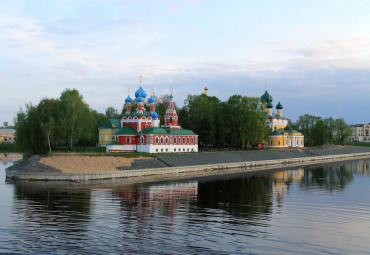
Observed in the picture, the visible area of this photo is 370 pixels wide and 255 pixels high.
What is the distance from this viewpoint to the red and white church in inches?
2514

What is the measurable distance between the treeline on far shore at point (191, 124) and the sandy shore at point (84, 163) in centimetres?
875

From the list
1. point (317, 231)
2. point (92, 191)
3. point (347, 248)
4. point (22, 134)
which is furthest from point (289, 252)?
point (22, 134)

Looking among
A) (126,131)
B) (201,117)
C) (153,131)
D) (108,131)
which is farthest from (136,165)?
(201,117)

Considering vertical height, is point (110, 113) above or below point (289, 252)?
above

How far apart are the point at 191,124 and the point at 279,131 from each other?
26.3m

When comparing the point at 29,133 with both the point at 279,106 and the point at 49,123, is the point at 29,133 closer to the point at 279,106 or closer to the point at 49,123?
the point at 49,123

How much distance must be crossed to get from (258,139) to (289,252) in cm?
6410

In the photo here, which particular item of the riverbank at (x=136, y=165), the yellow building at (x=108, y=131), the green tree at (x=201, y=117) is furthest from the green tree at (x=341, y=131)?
the yellow building at (x=108, y=131)

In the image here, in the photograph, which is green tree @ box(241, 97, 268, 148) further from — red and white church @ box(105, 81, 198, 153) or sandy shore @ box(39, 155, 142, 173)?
sandy shore @ box(39, 155, 142, 173)

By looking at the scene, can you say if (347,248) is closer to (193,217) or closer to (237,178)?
(193,217)

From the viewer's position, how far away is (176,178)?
4888 cm

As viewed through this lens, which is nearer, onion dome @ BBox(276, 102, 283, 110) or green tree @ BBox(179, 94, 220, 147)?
green tree @ BBox(179, 94, 220, 147)

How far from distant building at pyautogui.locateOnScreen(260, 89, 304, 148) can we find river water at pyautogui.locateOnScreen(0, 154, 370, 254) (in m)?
53.8

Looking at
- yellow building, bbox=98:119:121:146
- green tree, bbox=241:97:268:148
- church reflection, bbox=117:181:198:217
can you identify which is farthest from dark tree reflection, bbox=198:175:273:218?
green tree, bbox=241:97:268:148
